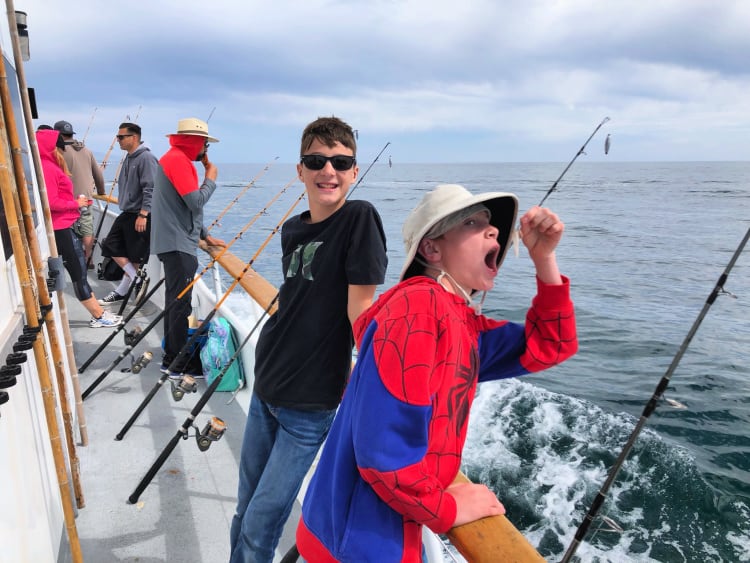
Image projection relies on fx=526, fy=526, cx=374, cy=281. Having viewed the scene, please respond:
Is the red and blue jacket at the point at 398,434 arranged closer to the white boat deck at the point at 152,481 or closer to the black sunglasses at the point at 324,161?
the black sunglasses at the point at 324,161

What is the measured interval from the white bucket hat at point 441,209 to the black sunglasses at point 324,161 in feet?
2.04

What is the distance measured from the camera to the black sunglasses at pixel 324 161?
182 cm

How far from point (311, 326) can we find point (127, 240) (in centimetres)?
445

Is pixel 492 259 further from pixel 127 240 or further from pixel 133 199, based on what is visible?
pixel 127 240

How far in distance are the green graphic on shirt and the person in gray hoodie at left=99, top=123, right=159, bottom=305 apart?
12.3ft

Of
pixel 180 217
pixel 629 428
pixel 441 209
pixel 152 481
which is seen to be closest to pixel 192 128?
pixel 180 217

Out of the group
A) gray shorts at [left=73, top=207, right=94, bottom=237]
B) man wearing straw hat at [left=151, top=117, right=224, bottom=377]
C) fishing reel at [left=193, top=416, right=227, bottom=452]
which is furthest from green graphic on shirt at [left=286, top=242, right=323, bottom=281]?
gray shorts at [left=73, top=207, right=94, bottom=237]

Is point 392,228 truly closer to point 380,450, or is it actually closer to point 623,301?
point 623,301

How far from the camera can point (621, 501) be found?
5.07m

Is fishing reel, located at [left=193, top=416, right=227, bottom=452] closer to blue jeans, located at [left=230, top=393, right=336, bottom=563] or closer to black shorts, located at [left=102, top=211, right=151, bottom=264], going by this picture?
blue jeans, located at [left=230, top=393, right=336, bottom=563]

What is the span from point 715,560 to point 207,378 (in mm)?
4473

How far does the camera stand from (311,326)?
6.00ft

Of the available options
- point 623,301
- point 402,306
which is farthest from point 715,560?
point 623,301

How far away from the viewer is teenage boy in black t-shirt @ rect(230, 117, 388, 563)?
1.79m
